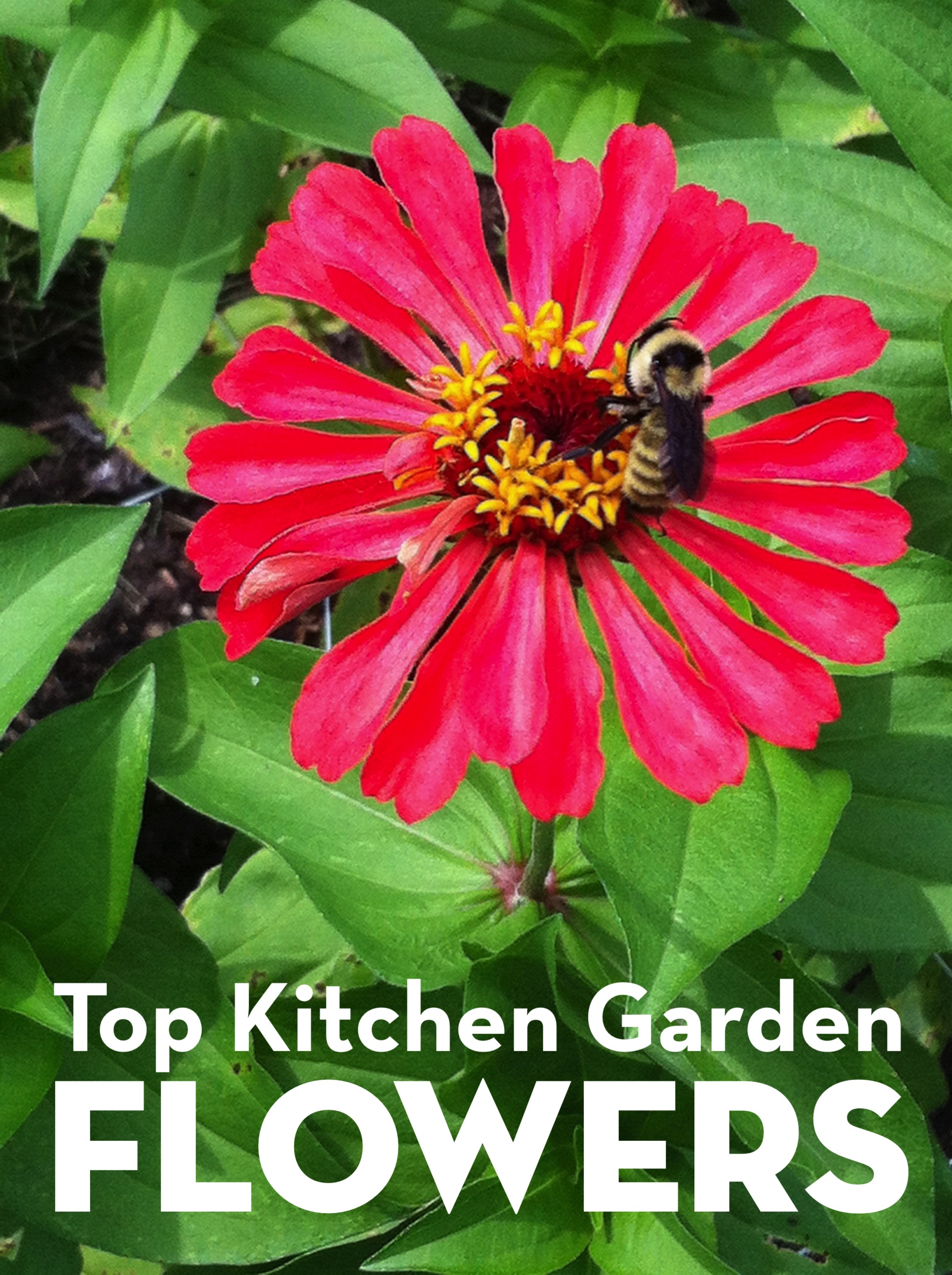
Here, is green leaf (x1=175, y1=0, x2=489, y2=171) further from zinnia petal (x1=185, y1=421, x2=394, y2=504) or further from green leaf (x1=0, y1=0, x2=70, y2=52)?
zinnia petal (x1=185, y1=421, x2=394, y2=504)

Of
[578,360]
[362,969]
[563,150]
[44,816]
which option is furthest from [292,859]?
[563,150]

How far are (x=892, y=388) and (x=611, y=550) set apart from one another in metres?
0.31

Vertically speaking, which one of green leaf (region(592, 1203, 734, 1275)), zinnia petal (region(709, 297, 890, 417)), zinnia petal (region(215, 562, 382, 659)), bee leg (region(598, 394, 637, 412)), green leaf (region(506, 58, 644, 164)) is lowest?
green leaf (region(592, 1203, 734, 1275))

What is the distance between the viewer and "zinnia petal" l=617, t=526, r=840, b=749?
65cm

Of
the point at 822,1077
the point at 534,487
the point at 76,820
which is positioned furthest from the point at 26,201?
the point at 822,1077

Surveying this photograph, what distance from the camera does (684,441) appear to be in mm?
619

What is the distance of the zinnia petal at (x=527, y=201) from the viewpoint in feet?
2.54

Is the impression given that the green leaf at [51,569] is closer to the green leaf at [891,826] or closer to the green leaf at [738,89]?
the green leaf at [891,826]

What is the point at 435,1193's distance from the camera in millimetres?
916

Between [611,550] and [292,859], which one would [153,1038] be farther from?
[611,550]

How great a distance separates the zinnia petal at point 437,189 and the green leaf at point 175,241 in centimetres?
47

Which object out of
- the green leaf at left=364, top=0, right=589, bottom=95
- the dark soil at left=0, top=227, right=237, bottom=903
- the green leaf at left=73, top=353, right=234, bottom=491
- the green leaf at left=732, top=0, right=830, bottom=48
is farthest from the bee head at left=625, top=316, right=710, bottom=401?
the dark soil at left=0, top=227, right=237, bottom=903

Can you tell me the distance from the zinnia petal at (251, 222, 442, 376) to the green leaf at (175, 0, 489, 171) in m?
0.27

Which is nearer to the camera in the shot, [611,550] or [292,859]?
[611,550]
